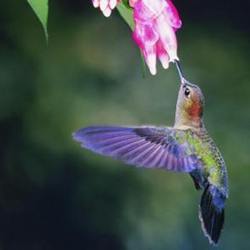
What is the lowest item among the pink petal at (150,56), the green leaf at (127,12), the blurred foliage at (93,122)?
the blurred foliage at (93,122)

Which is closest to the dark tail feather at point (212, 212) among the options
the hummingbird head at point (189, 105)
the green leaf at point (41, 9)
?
the hummingbird head at point (189, 105)

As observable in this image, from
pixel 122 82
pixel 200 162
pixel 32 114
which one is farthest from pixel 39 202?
pixel 200 162

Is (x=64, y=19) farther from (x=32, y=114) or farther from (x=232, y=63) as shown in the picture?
(x=232, y=63)

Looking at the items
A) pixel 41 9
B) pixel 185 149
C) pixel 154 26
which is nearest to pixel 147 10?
pixel 154 26

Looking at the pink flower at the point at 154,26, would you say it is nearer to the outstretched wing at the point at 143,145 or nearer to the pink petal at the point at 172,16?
the pink petal at the point at 172,16

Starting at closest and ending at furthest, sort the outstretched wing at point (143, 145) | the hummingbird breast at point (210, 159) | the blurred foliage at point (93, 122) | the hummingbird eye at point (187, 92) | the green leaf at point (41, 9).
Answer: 1. the green leaf at point (41, 9)
2. the outstretched wing at point (143, 145)
3. the hummingbird eye at point (187, 92)
4. the hummingbird breast at point (210, 159)
5. the blurred foliage at point (93, 122)

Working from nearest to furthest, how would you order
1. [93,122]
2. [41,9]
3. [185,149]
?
[41,9] < [185,149] < [93,122]

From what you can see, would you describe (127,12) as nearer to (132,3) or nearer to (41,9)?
(132,3)
